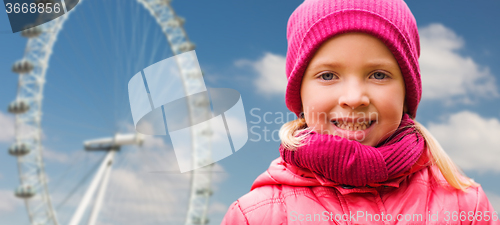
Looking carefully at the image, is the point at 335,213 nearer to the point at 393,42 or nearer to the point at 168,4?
the point at 393,42

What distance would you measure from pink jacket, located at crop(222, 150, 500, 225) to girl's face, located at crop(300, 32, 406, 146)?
5.6 inches

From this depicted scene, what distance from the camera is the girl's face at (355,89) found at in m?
1.14

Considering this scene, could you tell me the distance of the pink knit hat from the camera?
116cm

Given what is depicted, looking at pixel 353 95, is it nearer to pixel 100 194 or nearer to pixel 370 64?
pixel 370 64

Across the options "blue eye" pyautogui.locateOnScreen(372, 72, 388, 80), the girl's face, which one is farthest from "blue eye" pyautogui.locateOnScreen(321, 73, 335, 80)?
"blue eye" pyautogui.locateOnScreen(372, 72, 388, 80)

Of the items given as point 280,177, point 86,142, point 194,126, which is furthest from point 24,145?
point 280,177

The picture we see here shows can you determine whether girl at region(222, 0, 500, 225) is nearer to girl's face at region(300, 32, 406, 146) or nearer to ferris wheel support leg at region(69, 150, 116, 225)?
girl's face at region(300, 32, 406, 146)

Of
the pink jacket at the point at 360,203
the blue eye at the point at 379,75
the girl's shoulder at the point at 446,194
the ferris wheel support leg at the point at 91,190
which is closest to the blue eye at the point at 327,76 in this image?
the blue eye at the point at 379,75

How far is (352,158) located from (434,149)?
0.30m

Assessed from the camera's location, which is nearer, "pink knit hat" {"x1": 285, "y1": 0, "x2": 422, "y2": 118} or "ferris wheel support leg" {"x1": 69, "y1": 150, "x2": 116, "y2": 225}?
"pink knit hat" {"x1": 285, "y1": 0, "x2": 422, "y2": 118}

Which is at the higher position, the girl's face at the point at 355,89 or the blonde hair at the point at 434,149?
the girl's face at the point at 355,89

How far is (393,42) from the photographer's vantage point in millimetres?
1157

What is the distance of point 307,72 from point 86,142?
600 cm

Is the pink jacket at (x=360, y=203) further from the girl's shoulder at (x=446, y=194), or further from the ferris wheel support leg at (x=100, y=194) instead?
the ferris wheel support leg at (x=100, y=194)
